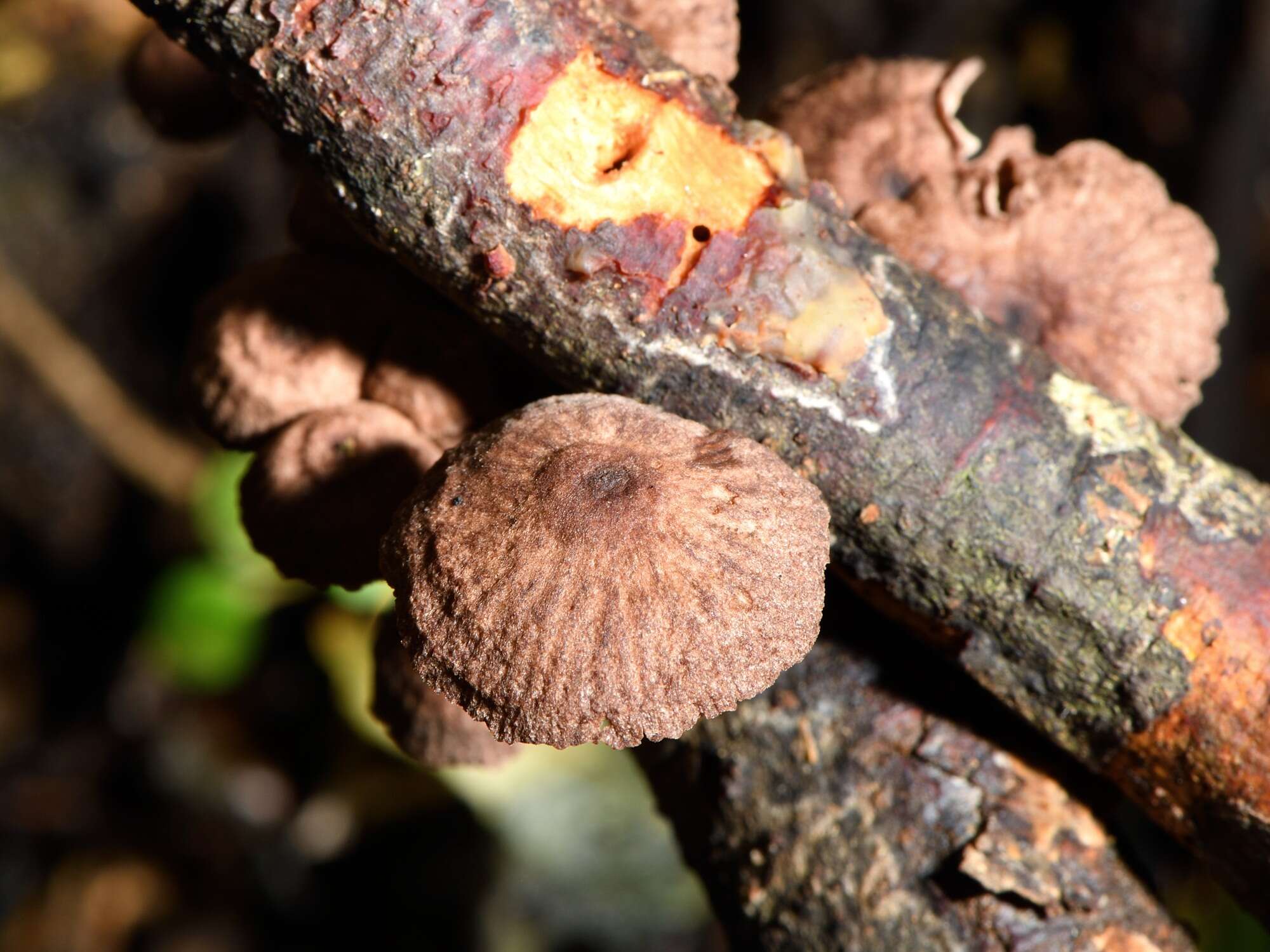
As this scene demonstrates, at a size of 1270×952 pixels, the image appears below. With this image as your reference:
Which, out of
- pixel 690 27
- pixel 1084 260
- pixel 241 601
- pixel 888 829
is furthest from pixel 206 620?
pixel 1084 260

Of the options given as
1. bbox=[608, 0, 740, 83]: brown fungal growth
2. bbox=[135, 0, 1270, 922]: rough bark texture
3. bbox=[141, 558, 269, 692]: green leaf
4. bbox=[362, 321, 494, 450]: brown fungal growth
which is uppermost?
bbox=[608, 0, 740, 83]: brown fungal growth

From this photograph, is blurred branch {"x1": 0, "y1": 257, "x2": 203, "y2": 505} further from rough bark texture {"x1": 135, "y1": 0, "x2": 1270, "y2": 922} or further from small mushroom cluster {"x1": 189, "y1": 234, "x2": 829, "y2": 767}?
small mushroom cluster {"x1": 189, "y1": 234, "x2": 829, "y2": 767}

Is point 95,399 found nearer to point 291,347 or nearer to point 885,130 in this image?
point 291,347

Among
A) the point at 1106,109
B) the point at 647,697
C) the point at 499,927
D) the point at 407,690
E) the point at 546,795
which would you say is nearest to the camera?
the point at 647,697

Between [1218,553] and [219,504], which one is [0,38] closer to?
[219,504]

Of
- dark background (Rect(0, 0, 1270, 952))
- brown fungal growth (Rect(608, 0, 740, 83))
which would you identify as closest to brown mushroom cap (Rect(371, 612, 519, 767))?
brown fungal growth (Rect(608, 0, 740, 83))

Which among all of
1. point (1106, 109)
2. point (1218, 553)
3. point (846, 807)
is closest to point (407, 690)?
point (846, 807)

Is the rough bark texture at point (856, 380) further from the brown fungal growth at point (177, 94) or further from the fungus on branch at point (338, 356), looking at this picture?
the brown fungal growth at point (177, 94)
